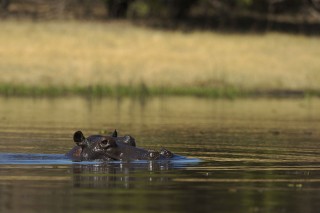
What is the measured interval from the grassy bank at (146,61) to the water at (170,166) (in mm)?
11527

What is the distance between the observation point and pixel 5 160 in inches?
536

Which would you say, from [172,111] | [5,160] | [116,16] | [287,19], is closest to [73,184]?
Result: [5,160]

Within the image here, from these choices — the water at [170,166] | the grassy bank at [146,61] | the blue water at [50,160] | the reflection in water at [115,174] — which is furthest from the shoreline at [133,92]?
the reflection in water at [115,174]

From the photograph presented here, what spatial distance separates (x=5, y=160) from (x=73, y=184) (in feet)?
9.44

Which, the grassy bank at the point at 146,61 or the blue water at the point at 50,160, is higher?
the grassy bank at the point at 146,61

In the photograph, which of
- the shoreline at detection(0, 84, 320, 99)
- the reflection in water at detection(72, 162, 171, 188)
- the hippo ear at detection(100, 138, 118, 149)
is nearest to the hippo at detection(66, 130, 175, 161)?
the hippo ear at detection(100, 138, 118, 149)

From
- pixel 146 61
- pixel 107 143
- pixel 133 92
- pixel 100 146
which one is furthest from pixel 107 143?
pixel 146 61

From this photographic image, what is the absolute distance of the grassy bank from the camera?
123 ft

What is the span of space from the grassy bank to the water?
11.5 metres

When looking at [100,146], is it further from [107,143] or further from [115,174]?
[115,174]

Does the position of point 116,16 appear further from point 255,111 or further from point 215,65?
point 255,111

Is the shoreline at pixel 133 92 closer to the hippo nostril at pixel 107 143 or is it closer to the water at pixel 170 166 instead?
the water at pixel 170 166

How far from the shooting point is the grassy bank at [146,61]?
123 feet

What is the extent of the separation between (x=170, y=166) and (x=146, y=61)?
1165 inches
